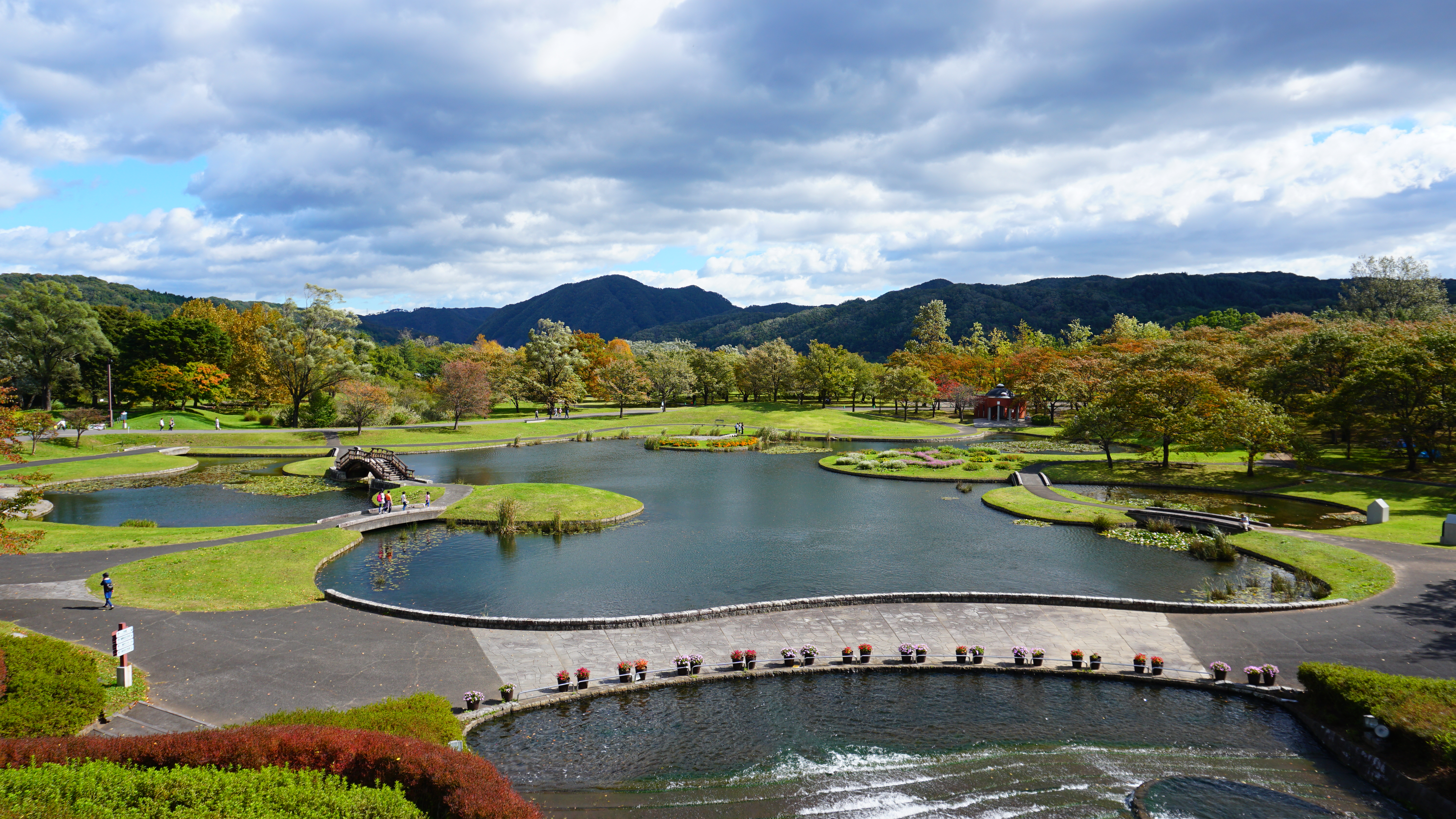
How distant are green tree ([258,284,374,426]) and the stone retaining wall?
71309 millimetres

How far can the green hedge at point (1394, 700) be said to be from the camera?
596 inches

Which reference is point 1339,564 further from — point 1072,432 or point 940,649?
point 1072,432

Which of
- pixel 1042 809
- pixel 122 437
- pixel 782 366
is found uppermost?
pixel 782 366

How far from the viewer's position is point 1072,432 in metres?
58.4

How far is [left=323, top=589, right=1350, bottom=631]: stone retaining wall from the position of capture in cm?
2380

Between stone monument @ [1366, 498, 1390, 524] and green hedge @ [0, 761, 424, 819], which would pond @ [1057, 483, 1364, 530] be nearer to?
stone monument @ [1366, 498, 1390, 524]

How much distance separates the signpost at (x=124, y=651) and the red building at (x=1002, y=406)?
103 meters

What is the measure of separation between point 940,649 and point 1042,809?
7700mm

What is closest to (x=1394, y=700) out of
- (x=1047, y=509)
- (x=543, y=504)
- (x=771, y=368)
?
(x=1047, y=509)

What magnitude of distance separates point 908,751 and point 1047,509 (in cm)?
3057

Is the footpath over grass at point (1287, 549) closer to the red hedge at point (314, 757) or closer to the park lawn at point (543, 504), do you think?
the park lawn at point (543, 504)

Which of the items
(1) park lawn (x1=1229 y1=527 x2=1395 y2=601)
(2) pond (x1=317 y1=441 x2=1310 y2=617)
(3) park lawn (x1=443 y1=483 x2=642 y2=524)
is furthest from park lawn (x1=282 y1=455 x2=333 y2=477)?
(1) park lawn (x1=1229 y1=527 x2=1395 y2=601)

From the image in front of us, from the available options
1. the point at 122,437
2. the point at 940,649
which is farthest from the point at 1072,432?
the point at 122,437

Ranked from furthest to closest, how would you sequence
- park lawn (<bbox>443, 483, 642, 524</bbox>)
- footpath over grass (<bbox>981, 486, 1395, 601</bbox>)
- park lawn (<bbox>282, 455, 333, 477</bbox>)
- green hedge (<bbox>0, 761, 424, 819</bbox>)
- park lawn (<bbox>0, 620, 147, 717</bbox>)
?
Answer: park lawn (<bbox>282, 455, 333, 477</bbox>) < park lawn (<bbox>443, 483, 642, 524</bbox>) < footpath over grass (<bbox>981, 486, 1395, 601</bbox>) < park lawn (<bbox>0, 620, 147, 717</bbox>) < green hedge (<bbox>0, 761, 424, 819</bbox>)
